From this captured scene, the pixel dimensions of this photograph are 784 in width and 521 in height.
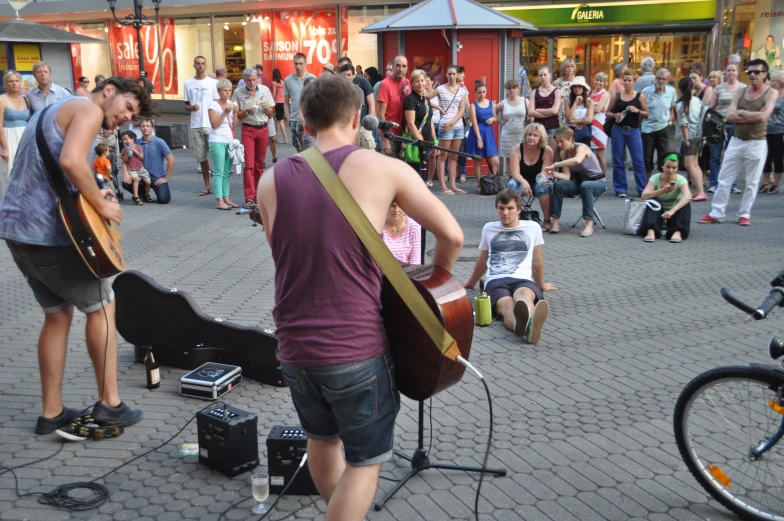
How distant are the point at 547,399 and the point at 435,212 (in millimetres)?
2715

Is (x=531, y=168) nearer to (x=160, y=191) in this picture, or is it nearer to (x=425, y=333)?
(x=160, y=191)

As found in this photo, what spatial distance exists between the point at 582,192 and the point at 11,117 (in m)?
7.64

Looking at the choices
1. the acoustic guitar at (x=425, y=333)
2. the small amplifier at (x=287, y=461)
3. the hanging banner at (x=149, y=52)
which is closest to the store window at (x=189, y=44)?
the hanging banner at (x=149, y=52)

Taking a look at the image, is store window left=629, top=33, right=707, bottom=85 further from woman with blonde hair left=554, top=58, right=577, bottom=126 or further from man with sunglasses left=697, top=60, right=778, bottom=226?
man with sunglasses left=697, top=60, right=778, bottom=226

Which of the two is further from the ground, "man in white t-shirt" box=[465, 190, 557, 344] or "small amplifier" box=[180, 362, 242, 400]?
"man in white t-shirt" box=[465, 190, 557, 344]

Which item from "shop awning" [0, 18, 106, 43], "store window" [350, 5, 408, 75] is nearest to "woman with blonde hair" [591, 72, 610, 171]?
"shop awning" [0, 18, 106, 43]

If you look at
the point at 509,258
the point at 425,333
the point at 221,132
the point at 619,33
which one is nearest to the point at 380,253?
the point at 425,333

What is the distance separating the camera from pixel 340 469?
3.04m

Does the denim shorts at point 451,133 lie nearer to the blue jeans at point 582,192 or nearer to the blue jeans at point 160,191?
the blue jeans at point 582,192

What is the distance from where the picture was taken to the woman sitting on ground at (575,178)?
10.1 m

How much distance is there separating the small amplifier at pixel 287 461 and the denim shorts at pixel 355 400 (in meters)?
1.04

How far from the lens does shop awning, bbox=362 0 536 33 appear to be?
13812 millimetres

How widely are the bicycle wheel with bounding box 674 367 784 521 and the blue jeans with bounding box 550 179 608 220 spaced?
252 inches

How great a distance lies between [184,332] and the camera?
18.0ft
